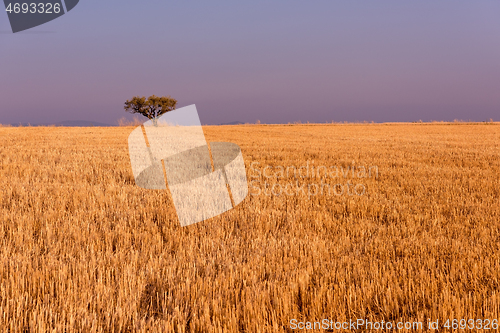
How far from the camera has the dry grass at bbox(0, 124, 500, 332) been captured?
2.03m

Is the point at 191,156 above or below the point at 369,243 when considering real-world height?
above

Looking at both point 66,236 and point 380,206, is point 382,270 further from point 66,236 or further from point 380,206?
point 66,236

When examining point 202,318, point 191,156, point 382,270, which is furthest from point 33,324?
point 191,156

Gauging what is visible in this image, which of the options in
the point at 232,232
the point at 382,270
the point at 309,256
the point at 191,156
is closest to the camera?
the point at 382,270

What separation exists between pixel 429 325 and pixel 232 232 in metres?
2.30

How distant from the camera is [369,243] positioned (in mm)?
3285
